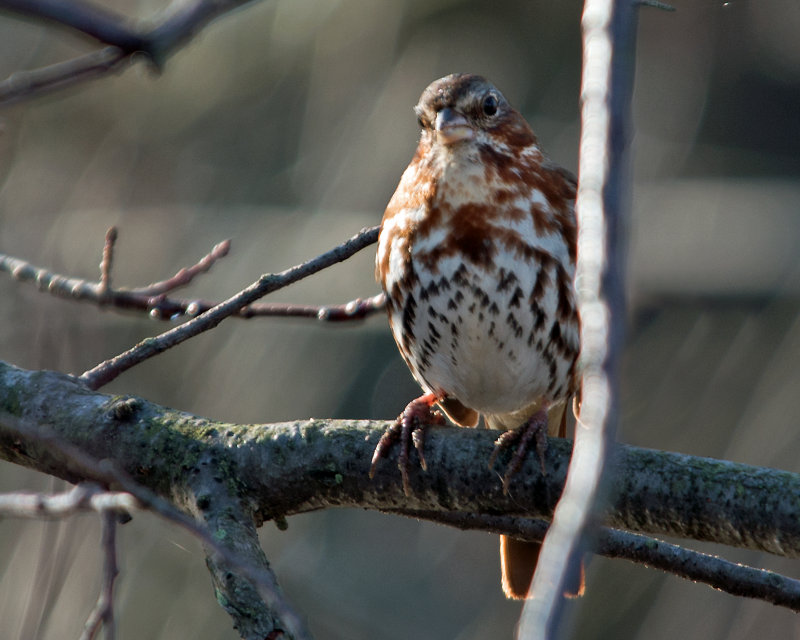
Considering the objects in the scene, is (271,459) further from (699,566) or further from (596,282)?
(596,282)

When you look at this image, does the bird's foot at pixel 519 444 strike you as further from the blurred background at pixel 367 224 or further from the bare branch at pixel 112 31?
the blurred background at pixel 367 224

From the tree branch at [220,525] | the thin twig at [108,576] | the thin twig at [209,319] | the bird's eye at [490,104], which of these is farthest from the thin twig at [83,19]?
the bird's eye at [490,104]

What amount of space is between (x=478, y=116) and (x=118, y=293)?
1.21 m

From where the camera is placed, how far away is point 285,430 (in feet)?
8.16

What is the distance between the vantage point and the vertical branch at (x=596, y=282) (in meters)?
0.86

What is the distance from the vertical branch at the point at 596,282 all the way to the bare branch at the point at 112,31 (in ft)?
1.26

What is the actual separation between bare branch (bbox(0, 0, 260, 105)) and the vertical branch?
0.38 metres

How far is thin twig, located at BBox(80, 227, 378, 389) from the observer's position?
250 cm

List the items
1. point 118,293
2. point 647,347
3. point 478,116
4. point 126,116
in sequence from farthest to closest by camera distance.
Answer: point 126,116
point 647,347
point 478,116
point 118,293

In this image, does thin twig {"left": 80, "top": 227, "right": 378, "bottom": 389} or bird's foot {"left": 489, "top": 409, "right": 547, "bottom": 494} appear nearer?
bird's foot {"left": 489, "top": 409, "right": 547, "bottom": 494}

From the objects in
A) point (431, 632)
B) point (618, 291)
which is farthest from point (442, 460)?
point (431, 632)

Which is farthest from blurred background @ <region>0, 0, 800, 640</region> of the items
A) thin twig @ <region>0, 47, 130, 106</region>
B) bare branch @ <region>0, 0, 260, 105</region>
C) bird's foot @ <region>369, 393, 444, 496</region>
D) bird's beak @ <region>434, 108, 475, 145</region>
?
bare branch @ <region>0, 0, 260, 105</region>

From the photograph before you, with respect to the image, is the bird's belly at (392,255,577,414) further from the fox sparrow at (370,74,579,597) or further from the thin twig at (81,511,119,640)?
the thin twig at (81,511,119,640)

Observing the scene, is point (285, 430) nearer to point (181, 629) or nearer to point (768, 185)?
point (181, 629)
